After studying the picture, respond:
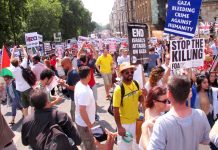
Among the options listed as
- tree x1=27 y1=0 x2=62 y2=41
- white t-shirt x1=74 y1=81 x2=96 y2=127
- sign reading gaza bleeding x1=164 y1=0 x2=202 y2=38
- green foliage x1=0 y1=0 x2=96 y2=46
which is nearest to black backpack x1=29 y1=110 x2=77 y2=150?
white t-shirt x1=74 y1=81 x2=96 y2=127

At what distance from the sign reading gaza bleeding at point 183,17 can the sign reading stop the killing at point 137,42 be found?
1.52 feet

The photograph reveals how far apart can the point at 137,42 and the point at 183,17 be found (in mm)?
947

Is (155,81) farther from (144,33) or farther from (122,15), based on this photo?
(122,15)

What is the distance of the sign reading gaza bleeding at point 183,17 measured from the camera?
6.71m

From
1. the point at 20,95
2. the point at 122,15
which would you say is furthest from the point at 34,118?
the point at 122,15

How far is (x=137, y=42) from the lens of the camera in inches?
275

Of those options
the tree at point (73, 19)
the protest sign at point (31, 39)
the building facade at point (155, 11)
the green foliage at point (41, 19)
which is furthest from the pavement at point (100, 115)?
the tree at point (73, 19)

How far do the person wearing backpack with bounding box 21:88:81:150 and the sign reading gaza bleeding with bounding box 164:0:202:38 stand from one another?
133 inches

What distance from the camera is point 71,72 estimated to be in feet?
24.0

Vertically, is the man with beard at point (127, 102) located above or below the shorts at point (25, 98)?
above

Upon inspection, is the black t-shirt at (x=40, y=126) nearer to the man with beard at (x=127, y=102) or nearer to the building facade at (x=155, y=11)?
the man with beard at (x=127, y=102)

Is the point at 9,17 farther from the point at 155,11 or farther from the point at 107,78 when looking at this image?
the point at 155,11

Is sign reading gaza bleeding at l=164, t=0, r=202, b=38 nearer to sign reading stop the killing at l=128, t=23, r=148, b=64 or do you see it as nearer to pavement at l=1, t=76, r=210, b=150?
sign reading stop the killing at l=128, t=23, r=148, b=64

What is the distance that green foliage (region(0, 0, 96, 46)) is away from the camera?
38.1 m
